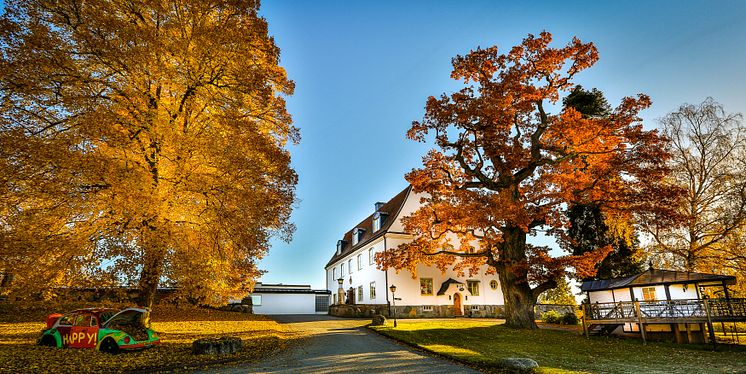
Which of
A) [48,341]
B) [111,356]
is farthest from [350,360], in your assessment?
[48,341]

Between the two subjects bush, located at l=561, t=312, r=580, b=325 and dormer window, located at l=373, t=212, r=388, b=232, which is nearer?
bush, located at l=561, t=312, r=580, b=325

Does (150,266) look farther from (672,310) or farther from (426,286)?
(672,310)

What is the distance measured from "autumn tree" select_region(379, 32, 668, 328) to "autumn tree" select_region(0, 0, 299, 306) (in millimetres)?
8810

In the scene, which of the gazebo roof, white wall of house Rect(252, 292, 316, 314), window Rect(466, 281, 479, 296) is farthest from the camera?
white wall of house Rect(252, 292, 316, 314)

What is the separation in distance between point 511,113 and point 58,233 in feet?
59.6

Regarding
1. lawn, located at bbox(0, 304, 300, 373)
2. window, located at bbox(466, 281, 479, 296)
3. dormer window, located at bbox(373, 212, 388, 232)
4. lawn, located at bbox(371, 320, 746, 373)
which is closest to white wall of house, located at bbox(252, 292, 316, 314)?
dormer window, located at bbox(373, 212, 388, 232)

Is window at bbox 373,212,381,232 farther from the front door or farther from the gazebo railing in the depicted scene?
the gazebo railing

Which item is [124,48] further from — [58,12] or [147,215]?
[147,215]

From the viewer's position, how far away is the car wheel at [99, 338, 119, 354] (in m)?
10.9

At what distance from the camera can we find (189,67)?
491 inches

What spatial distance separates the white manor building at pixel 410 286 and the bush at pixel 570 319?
5594 mm

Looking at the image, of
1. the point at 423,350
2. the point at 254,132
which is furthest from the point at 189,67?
the point at 423,350

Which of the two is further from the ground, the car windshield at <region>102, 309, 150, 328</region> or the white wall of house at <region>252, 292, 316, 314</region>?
the car windshield at <region>102, 309, 150, 328</region>

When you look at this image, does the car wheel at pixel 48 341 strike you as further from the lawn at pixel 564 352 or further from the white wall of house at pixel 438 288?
the white wall of house at pixel 438 288
